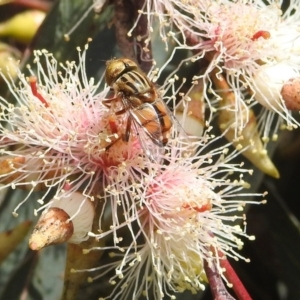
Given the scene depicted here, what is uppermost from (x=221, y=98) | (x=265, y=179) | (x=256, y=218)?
(x=221, y=98)

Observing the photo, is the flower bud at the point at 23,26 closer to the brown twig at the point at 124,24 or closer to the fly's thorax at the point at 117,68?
the brown twig at the point at 124,24

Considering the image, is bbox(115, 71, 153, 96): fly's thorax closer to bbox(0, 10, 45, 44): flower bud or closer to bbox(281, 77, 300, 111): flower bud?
bbox(281, 77, 300, 111): flower bud

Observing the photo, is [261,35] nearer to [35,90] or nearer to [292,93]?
[292,93]

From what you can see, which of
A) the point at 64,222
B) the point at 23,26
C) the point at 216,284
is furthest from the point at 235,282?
the point at 23,26

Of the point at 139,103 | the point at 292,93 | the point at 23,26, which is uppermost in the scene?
the point at 292,93

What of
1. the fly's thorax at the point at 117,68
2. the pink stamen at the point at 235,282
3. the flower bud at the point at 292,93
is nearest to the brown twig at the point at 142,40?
the fly's thorax at the point at 117,68

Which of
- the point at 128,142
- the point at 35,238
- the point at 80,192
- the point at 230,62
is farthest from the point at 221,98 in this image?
the point at 35,238

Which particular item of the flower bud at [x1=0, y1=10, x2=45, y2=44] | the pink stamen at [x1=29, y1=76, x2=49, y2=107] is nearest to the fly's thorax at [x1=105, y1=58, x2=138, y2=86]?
the pink stamen at [x1=29, y1=76, x2=49, y2=107]

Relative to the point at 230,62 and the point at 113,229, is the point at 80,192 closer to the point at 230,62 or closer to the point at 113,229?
the point at 113,229

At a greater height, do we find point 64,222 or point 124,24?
point 124,24
